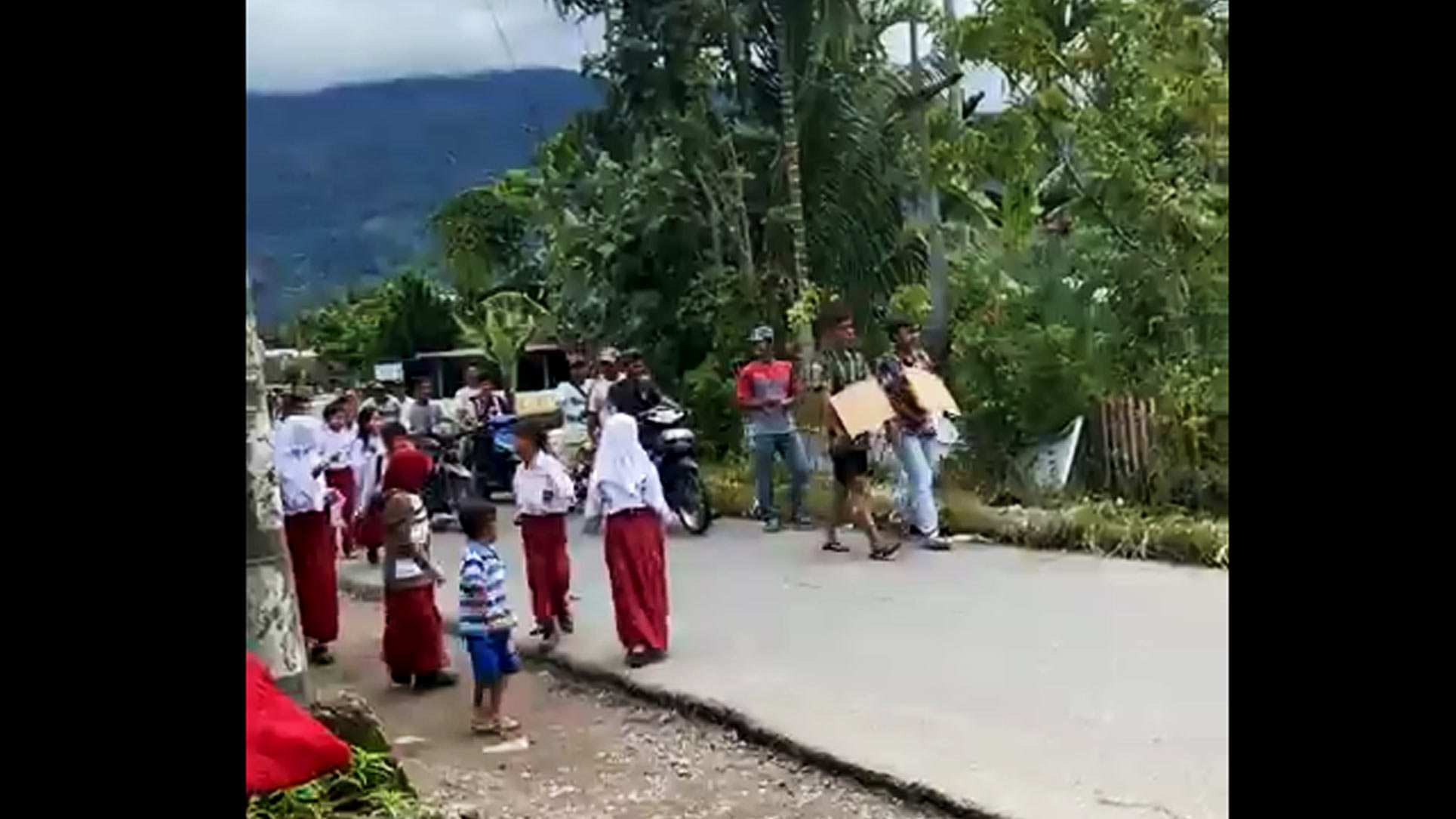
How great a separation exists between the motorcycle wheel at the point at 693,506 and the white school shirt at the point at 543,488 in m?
2.53

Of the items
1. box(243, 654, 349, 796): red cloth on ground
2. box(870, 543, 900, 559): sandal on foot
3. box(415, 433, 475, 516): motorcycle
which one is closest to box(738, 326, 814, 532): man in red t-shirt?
box(870, 543, 900, 559): sandal on foot

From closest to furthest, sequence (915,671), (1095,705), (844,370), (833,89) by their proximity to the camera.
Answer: (1095,705), (915,671), (844,370), (833,89)

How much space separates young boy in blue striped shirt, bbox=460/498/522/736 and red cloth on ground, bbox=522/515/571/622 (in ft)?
1.96

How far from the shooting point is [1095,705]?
12.7 ft

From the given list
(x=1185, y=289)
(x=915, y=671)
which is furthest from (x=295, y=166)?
(x=915, y=671)

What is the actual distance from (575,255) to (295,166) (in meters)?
3.72

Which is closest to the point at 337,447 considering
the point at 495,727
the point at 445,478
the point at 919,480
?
the point at 445,478

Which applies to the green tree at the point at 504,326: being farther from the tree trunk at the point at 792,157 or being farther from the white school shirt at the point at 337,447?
the white school shirt at the point at 337,447

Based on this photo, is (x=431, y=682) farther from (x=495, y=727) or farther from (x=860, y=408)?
(x=860, y=408)

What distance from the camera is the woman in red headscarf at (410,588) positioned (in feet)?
14.2

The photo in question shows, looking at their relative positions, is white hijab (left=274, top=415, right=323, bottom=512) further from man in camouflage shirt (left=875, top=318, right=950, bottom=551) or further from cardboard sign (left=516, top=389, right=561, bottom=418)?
cardboard sign (left=516, top=389, right=561, bottom=418)
